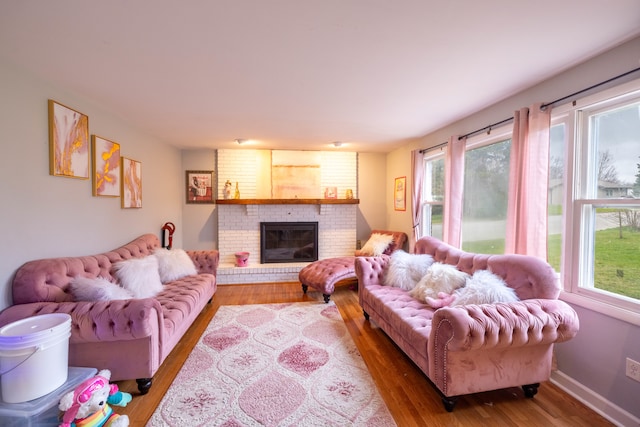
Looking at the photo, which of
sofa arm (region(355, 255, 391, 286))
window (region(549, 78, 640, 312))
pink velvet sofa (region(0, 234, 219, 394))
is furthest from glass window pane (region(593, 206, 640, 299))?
pink velvet sofa (region(0, 234, 219, 394))

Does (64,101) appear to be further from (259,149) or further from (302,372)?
(302,372)

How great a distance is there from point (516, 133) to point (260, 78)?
2284mm

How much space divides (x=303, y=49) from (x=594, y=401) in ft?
10.0

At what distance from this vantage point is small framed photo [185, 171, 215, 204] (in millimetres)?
4805

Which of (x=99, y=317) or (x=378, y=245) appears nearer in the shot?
(x=99, y=317)

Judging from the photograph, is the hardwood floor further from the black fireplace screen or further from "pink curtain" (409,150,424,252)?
the black fireplace screen

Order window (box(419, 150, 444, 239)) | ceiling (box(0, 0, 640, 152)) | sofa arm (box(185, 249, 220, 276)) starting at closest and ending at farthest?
ceiling (box(0, 0, 640, 152)) → sofa arm (box(185, 249, 220, 276)) → window (box(419, 150, 444, 239))

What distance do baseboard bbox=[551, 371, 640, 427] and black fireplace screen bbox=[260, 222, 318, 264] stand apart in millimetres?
3600

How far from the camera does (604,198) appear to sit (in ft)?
5.94

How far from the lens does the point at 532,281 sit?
6.10ft

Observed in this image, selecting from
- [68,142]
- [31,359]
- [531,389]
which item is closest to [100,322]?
[31,359]

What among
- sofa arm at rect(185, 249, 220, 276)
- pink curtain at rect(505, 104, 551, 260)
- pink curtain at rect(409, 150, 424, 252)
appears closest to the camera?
pink curtain at rect(505, 104, 551, 260)

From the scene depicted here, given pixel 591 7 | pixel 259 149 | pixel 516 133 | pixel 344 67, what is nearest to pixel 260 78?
pixel 344 67

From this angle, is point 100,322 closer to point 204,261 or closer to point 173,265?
point 173,265
